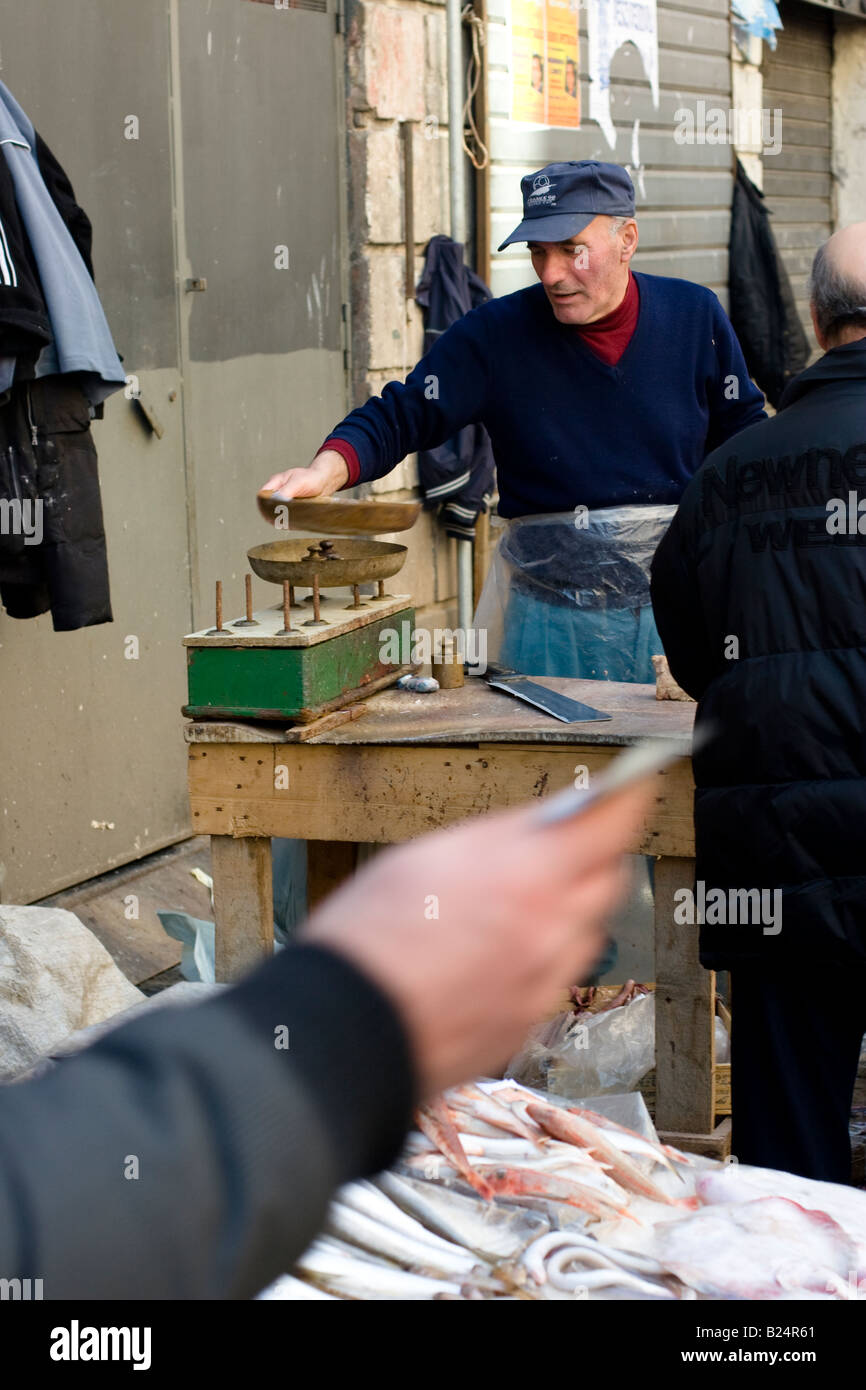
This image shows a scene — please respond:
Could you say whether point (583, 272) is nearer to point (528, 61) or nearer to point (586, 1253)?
point (586, 1253)

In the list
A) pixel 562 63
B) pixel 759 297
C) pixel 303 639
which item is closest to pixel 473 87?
pixel 562 63

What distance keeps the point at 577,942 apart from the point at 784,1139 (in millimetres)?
2268

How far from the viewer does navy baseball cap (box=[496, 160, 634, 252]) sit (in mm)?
4246

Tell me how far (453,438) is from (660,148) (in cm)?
340

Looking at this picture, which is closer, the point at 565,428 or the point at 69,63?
the point at 565,428

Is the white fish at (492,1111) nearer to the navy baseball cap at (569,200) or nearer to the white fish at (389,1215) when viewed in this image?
the white fish at (389,1215)

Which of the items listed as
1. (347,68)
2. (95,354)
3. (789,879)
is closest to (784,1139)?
(789,879)

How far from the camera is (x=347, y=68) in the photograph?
689 cm

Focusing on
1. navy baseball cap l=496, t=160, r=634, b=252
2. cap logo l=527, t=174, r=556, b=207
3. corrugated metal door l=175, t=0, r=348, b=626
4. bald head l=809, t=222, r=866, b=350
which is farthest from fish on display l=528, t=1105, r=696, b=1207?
corrugated metal door l=175, t=0, r=348, b=626

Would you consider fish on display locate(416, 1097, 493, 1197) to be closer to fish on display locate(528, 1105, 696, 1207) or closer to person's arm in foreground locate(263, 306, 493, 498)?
fish on display locate(528, 1105, 696, 1207)

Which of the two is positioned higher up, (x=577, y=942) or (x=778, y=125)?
(x=778, y=125)

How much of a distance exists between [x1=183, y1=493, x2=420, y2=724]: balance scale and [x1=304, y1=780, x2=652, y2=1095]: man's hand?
245 cm

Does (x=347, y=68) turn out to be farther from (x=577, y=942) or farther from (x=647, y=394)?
(x=577, y=942)

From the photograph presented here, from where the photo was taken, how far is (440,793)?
350 cm
